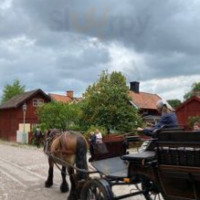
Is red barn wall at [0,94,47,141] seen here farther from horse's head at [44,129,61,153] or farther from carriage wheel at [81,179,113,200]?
carriage wheel at [81,179,113,200]

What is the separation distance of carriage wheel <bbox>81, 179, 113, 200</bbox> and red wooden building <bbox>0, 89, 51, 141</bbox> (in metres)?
46.8

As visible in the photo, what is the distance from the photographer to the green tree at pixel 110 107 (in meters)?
36.1

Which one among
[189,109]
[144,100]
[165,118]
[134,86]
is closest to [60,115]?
[189,109]

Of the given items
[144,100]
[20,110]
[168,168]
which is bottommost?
[168,168]

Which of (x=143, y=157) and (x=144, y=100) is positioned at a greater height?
(x=144, y=100)

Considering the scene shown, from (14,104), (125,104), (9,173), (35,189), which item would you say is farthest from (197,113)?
(35,189)

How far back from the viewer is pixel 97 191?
7125 mm

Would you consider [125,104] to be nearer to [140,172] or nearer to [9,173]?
[9,173]

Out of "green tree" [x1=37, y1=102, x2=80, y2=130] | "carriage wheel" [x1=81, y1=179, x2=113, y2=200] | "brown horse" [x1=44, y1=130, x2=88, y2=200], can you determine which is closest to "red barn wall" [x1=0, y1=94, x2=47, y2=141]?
"green tree" [x1=37, y1=102, x2=80, y2=130]

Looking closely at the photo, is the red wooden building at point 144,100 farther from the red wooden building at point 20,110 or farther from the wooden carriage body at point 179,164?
the wooden carriage body at point 179,164

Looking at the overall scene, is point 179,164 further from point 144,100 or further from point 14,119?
point 144,100

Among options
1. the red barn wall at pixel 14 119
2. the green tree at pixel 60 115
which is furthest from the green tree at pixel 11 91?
the green tree at pixel 60 115

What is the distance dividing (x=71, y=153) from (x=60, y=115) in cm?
2790

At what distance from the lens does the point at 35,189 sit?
11039mm
